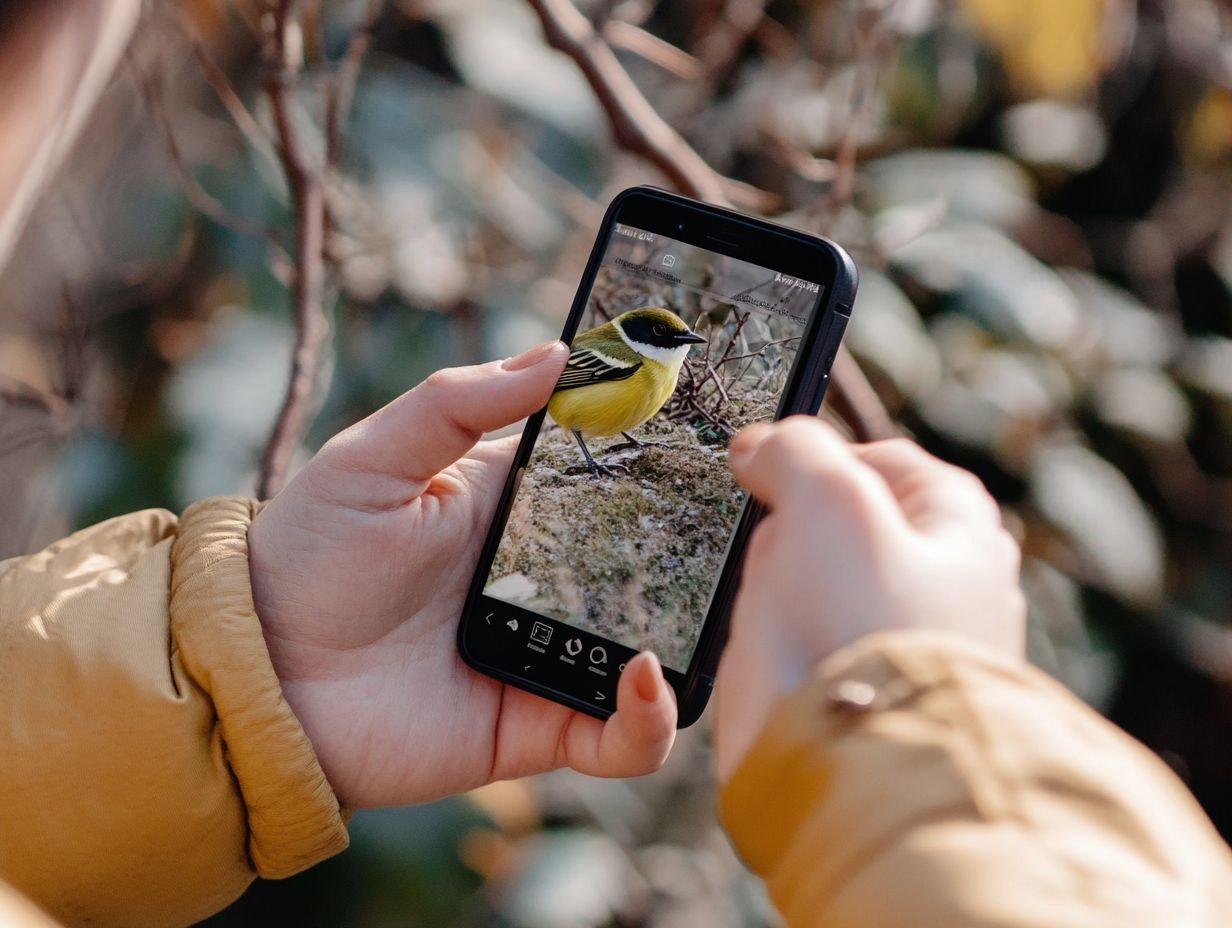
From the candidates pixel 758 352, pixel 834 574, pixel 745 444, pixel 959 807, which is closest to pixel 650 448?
pixel 758 352

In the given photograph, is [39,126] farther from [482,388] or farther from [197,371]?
[197,371]

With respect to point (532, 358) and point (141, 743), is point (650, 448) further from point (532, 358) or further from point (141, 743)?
point (141, 743)

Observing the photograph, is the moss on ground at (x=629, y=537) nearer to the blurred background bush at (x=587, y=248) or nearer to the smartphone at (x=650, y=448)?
the smartphone at (x=650, y=448)

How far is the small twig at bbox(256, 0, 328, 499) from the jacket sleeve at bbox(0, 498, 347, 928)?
0.62 feet

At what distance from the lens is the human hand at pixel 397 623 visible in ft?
2.78

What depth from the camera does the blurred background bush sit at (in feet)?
4.23

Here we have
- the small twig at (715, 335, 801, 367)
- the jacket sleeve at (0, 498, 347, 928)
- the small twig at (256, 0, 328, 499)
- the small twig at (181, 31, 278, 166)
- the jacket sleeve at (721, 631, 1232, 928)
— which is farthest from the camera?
the small twig at (181, 31, 278, 166)

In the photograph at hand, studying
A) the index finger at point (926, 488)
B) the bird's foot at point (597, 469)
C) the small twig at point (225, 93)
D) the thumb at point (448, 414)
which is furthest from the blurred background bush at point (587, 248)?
the index finger at point (926, 488)

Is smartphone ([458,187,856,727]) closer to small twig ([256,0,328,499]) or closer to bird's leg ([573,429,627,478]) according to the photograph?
bird's leg ([573,429,627,478])

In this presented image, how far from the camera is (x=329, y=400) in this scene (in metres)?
1.41

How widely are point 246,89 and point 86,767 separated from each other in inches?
43.2

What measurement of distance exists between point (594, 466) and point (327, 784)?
1.06 ft

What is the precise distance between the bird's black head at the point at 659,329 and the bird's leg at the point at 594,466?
9cm

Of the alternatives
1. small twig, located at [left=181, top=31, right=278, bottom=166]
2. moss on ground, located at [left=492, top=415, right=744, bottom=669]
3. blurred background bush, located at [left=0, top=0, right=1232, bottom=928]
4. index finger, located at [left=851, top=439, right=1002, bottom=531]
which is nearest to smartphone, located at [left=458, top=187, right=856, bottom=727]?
moss on ground, located at [left=492, top=415, right=744, bottom=669]
